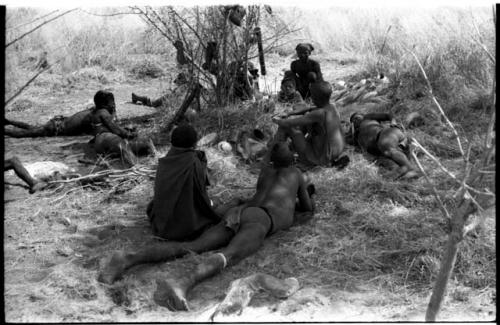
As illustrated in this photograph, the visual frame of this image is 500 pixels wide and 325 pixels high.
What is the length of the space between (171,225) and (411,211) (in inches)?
70.4

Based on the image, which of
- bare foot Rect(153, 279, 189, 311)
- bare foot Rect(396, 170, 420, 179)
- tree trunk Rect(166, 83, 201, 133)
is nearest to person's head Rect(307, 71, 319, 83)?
tree trunk Rect(166, 83, 201, 133)

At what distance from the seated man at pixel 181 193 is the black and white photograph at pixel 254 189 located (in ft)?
0.04

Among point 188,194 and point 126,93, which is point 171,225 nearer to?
point 188,194

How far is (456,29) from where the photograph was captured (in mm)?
8945

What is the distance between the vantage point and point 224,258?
4.13m

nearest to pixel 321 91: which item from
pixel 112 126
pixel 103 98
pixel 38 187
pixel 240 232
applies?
pixel 240 232

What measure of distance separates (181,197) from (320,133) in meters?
1.85

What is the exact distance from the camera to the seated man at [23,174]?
541 centimetres

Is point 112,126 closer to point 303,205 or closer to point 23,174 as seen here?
point 23,174

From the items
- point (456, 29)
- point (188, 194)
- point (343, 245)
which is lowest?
point (343, 245)

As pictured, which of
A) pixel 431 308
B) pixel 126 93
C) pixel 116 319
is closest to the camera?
pixel 431 308

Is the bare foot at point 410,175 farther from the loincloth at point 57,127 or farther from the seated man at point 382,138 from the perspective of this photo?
the loincloth at point 57,127

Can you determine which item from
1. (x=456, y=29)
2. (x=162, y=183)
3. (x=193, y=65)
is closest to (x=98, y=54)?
(x=193, y=65)

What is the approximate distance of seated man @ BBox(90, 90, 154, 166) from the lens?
628 cm
